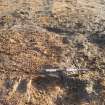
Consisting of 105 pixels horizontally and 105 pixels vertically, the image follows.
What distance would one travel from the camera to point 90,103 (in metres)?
4.07

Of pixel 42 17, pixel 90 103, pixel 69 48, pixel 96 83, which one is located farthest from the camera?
pixel 42 17

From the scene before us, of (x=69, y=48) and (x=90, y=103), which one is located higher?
(x=69, y=48)

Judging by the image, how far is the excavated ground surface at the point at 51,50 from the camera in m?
4.18

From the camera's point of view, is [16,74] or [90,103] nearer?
[90,103]

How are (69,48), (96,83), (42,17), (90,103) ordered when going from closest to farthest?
(90,103)
(96,83)
(69,48)
(42,17)

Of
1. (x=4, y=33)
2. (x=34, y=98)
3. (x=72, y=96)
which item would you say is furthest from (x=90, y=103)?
(x=4, y=33)

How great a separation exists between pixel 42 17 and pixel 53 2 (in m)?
0.74

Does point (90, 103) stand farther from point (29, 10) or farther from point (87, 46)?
point (29, 10)

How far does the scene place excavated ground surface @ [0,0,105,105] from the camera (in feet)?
13.7

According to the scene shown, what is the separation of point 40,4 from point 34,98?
2561 mm

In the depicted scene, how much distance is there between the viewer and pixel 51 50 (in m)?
4.91

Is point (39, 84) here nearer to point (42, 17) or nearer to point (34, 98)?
point (34, 98)

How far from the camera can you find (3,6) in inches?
240

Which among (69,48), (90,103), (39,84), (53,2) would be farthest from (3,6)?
(90,103)
